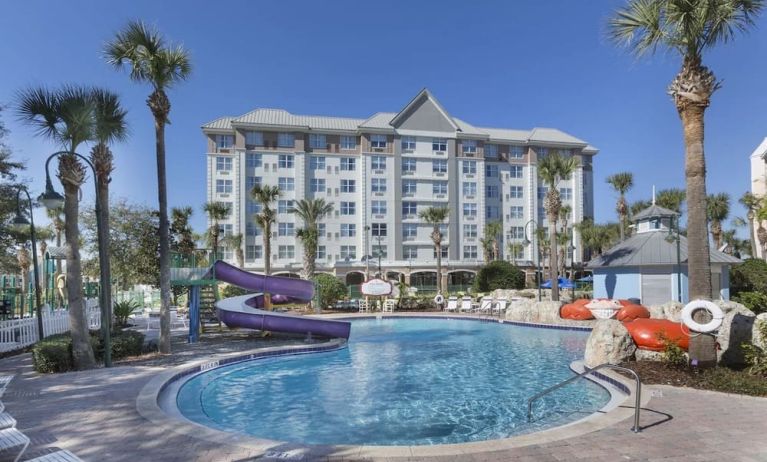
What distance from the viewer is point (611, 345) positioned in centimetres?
1112

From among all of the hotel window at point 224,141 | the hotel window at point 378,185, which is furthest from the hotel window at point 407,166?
the hotel window at point 224,141

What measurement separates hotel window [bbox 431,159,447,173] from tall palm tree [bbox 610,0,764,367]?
144 ft

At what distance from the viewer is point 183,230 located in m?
33.1

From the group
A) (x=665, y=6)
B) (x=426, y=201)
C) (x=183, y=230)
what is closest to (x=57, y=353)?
(x=665, y=6)

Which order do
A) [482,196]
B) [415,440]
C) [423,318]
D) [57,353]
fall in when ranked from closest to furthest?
[415,440] → [57,353] → [423,318] → [482,196]

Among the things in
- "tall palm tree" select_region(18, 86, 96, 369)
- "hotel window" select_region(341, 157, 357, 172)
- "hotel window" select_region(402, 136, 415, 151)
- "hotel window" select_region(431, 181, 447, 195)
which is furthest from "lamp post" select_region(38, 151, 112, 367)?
"hotel window" select_region(431, 181, 447, 195)

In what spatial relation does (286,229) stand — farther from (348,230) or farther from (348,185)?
(348,185)

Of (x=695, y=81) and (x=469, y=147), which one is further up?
(x=469, y=147)

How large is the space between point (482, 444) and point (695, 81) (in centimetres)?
959

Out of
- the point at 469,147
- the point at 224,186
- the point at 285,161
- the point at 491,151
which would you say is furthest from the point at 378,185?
the point at 224,186

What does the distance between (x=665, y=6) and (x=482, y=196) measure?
4648 cm

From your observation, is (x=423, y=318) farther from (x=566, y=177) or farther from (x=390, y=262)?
(x=390, y=262)

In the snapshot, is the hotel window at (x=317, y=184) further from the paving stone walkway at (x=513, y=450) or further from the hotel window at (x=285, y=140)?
the paving stone walkway at (x=513, y=450)

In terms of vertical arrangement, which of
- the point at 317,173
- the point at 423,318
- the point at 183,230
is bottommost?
the point at 423,318
